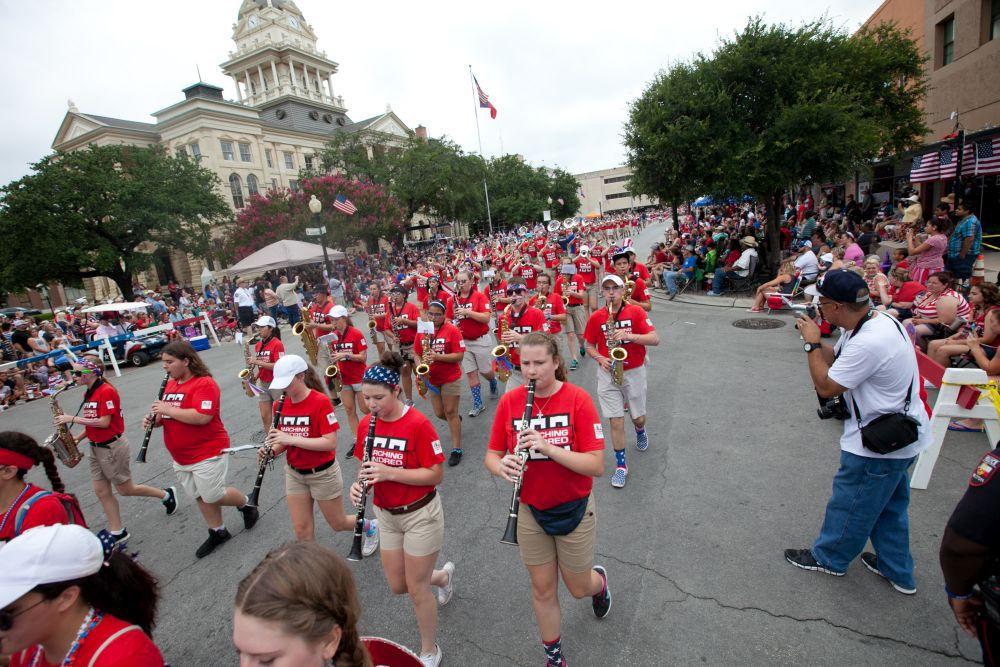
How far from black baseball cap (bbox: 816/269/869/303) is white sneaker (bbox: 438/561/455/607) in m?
3.43

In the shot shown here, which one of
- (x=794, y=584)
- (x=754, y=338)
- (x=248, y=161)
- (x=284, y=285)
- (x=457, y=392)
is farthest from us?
(x=248, y=161)

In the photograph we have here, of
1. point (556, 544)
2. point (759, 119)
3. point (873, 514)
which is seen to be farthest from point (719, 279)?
point (556, 544)

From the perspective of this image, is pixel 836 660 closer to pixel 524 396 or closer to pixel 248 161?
pixel 524 396

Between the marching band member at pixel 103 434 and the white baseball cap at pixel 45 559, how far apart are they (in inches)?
148

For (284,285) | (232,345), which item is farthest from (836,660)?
(232,345)

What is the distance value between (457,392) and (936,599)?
4.85 m

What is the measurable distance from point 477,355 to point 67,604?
5952mm

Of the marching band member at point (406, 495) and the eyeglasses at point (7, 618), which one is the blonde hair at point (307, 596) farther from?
the marching band member at point (406, 495)

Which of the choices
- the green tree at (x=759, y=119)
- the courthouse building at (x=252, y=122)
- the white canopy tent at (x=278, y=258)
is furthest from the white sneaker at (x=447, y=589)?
the courthouse building at (x=252, y=122)

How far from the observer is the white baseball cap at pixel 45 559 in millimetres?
1779

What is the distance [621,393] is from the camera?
557 centimetres

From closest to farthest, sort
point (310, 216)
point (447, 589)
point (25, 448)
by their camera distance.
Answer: point (25, 448) → point (447, 589) → point (310, 216)

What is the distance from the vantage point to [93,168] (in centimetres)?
2958

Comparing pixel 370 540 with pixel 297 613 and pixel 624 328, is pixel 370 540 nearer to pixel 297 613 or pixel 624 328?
pixel 297 613
